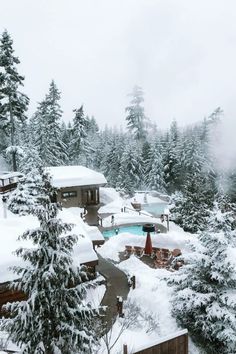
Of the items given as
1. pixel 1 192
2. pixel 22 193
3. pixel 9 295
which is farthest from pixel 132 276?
pixel 1 192

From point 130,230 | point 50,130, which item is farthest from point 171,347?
point 50,130

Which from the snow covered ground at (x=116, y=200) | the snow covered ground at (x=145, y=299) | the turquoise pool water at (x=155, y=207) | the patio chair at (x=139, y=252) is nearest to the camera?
the snow covered ground at (x=145, y=299)

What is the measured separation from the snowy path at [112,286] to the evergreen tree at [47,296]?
463cm

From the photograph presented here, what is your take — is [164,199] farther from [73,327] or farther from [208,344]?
[73,327]

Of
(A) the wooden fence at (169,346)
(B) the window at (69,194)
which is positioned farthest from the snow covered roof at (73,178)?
(A) the wooden fence at (169,346)

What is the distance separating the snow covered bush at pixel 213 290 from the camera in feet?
33.1

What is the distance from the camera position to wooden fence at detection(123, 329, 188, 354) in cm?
890

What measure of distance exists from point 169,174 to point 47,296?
4576 cm

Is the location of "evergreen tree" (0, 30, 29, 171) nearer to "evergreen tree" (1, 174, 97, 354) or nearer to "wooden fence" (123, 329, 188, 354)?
"evergreen tree" (1, 174, 97, 354)

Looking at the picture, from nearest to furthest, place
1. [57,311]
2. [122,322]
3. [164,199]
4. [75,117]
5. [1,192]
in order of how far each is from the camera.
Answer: [57,311]
[122,322]
[1,192]
[164,199]
[75,117]

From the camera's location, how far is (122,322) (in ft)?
37.4

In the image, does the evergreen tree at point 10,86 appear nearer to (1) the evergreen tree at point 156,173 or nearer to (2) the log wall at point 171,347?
(2) the log wall at point 171,347

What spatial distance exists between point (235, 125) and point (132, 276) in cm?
4590

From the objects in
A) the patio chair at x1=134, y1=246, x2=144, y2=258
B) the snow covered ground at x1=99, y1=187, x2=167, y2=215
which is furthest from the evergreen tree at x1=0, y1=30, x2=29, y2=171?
the patio chair at x1=134, y1=246, x2=144, y2=258
